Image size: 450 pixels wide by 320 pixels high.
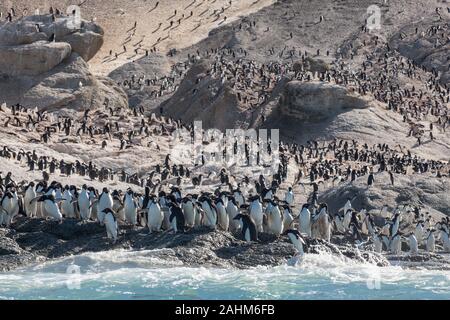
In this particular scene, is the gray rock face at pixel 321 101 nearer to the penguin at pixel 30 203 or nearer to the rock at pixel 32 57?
the rock at pixel 32 57

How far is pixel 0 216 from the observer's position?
989 inches

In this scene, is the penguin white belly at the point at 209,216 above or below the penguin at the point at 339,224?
above

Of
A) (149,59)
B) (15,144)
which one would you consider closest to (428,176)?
(15,144)

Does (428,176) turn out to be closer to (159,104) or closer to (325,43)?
(159,104)

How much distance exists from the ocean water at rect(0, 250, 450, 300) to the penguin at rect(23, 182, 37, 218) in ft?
12.5

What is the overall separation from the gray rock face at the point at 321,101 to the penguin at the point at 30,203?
27.9 metres

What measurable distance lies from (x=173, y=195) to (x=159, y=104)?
38.5 metres

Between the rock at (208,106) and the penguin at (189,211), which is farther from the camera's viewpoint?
the rock at (208,106)

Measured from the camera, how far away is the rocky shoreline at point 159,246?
75.6 feet

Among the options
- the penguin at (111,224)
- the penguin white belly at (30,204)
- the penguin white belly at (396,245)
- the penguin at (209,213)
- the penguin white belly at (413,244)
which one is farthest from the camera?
the penguin white belly at (413,244)

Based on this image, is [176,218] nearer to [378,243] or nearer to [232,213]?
[232,213]

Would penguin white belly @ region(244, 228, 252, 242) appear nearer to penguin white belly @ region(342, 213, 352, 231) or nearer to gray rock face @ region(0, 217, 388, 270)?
gray rock face @ region(0, 217, 388, 270)

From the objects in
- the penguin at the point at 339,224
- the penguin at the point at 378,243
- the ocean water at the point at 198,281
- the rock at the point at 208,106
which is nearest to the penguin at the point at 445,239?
the penguin at the point at 378,243

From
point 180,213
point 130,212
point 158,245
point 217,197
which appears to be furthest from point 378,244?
point 158,245
